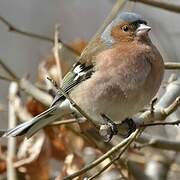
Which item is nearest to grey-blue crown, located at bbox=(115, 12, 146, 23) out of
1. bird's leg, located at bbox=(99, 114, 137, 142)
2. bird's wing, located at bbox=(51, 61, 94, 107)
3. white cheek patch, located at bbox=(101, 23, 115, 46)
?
white cheek patch, located at bbox=(101, 23, 115, 46)

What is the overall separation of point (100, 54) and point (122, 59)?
7.6 inches

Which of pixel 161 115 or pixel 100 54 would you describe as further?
pixel 100 54

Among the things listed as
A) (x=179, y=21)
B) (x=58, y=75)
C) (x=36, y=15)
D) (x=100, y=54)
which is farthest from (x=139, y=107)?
(x=36, y=15)

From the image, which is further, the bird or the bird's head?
the bird's head

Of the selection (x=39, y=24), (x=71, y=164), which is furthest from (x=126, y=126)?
(x=39, y=24)

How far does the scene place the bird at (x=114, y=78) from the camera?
3654 mm

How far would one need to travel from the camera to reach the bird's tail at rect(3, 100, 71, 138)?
365 cm

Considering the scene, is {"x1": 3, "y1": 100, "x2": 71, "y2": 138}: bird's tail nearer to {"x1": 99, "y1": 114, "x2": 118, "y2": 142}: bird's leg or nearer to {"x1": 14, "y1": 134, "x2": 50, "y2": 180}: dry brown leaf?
{"x1": 14, "y1": 134, "x2": 50, "y2": 180}: dry brown leaf

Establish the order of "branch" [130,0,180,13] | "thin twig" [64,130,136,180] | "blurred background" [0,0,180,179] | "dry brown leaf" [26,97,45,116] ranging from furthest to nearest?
"blurred background" [0,0,180,179]
"dry brown leaf" [26,97,45,116]
"branch" [130,0,180,13]
"thin twig" [64,130,136,180]

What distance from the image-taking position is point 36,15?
916cm

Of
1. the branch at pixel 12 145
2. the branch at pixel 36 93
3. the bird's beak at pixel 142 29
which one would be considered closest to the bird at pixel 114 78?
the bird's beak at pixel 142 29

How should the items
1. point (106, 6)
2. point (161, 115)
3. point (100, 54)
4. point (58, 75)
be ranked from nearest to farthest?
point (161, 115), point (100, 54), point (58, 75), point (106, 6)

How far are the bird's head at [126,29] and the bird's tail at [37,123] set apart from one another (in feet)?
2.07

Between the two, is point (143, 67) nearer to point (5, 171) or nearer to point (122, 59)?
point (122, 59)
